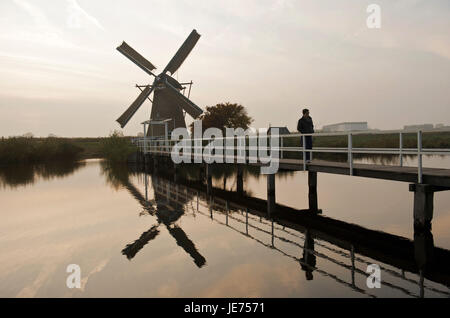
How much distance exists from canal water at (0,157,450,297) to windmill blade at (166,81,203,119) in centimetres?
1916

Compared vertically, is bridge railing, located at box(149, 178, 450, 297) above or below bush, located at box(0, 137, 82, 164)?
below

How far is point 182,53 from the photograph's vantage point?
38.4 m

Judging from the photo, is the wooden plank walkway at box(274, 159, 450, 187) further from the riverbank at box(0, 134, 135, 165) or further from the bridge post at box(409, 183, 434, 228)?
the riverbank at box(0, 134, 135, 165)

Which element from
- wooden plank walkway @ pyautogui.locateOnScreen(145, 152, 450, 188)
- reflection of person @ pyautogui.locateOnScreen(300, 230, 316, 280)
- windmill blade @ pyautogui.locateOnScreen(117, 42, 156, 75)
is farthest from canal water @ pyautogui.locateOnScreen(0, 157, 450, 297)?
windmill blade @ pyautogui.locateOnScreen(117, 42, 156, 75)

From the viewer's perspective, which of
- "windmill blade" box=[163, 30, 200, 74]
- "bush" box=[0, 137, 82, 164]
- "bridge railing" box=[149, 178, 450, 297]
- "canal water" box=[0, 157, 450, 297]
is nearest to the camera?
"bridge railing" box=[149, 178, 450, 297]

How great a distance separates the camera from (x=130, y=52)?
4012 cm

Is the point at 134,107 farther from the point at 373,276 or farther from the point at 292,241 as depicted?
→ the point at 373,276

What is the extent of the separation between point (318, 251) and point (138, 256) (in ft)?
14.8

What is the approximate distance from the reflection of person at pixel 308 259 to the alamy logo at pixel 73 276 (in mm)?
4712

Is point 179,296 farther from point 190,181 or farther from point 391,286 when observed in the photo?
point 190,181

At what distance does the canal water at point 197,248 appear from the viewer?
Result: 22.4ft

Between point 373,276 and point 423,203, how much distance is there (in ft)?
9.57

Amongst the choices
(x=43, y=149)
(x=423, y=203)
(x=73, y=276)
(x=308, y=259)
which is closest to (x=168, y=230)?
(x=73, y=276)

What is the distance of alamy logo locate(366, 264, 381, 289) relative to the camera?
657cm
